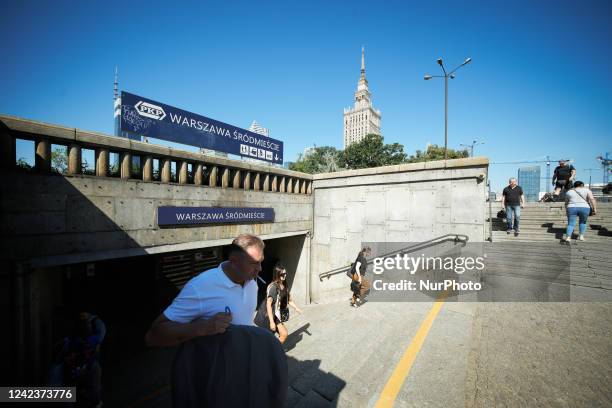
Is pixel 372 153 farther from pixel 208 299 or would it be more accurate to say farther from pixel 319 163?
pixel 208 299

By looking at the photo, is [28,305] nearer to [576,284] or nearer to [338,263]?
[338,263]

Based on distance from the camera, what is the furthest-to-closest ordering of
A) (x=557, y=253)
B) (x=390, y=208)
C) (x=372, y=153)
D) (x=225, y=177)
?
1. (x=372, y=153)
2. (x=390, y=208)
3. (x=225, y=177)
4. (x=557, y=253)

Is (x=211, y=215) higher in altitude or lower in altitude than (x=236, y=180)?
lower

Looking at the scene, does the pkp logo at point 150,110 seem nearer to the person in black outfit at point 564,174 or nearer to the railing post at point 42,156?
the railing post at point 42,156

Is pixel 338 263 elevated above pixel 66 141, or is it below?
below

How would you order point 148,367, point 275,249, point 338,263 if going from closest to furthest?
point 148,367
point 338,263
point 275,249

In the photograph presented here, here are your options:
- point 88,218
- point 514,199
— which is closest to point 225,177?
point 88,218

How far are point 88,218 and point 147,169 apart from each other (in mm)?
1813

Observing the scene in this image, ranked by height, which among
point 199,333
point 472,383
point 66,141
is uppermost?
point 66,141

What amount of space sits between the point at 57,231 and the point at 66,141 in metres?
1.97

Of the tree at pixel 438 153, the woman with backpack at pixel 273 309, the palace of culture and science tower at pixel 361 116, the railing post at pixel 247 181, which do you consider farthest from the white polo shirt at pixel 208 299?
the palace of culture and science tower at pixel 361 116

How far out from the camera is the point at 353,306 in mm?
7445

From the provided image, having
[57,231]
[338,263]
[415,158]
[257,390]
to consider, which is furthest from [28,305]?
[415,158]

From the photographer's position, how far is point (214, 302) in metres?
2.00
